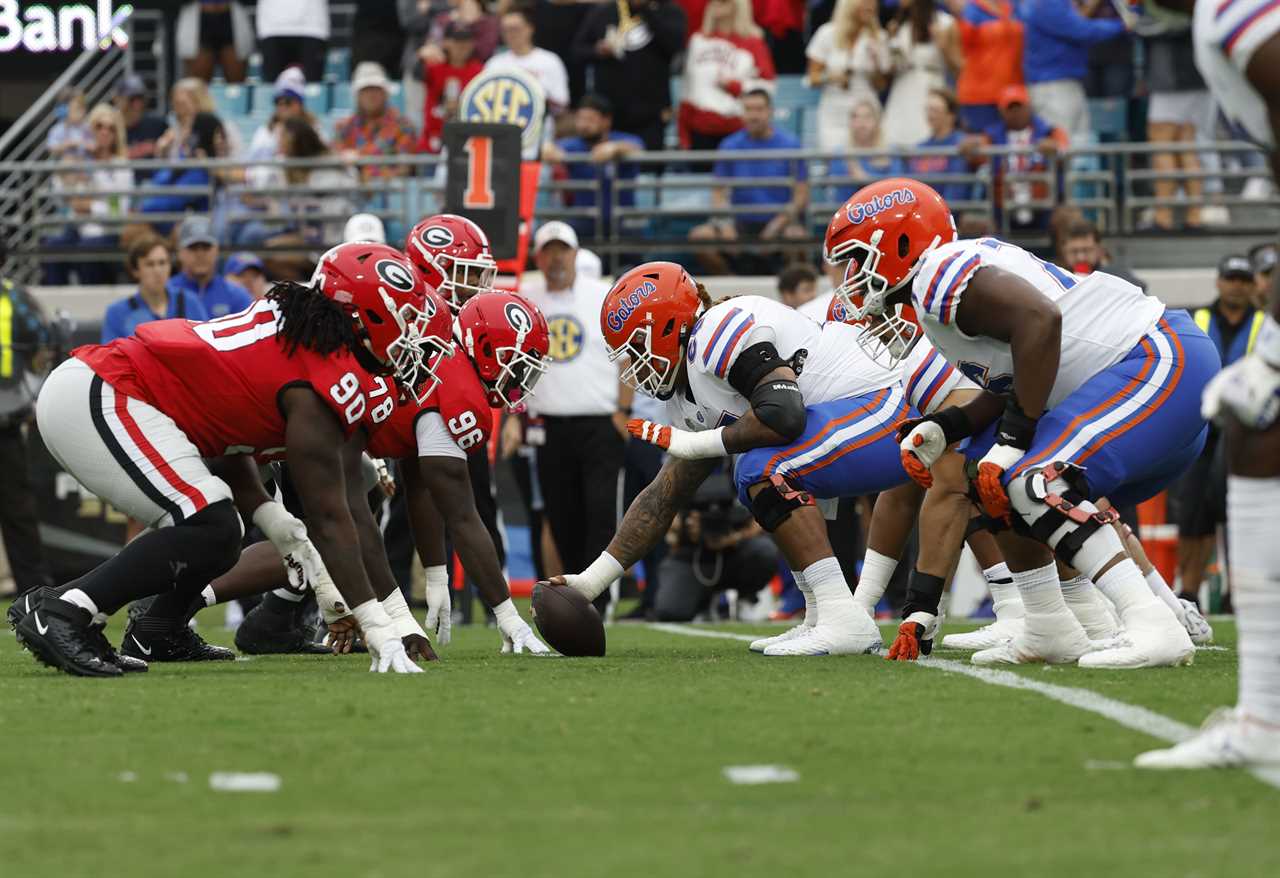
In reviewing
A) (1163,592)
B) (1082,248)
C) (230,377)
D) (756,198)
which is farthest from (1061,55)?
(230,377)

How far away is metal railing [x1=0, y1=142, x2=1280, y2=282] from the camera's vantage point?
13.6 meters

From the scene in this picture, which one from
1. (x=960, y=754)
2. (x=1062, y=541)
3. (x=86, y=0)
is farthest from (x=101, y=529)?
(x=960, y=754)

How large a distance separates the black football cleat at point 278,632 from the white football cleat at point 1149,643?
3197mm

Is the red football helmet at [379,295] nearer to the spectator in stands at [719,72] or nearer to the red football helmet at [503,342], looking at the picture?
the red football helmet at [503,342]

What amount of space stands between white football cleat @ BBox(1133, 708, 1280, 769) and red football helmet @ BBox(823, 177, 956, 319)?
2.75 metres

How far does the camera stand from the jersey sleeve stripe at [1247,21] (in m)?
3.90

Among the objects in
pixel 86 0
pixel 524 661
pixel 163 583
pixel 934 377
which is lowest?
pixel 524 661

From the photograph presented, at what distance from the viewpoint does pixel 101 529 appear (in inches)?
517

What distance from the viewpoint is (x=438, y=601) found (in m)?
7.39

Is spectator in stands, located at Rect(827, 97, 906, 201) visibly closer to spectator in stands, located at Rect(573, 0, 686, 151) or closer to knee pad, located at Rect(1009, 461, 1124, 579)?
spectator in stands, located at Rect(573, 0, 686, 151)

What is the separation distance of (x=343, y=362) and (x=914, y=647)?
2.18 meters

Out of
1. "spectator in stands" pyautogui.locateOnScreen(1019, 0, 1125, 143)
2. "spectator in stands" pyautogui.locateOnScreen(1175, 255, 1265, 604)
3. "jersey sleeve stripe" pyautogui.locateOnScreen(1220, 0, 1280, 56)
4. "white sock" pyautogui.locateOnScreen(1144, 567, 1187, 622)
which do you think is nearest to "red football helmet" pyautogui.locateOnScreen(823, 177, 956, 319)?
"white sock" pyautogui.locateOnScreen(1144, 567, 1187, 622)

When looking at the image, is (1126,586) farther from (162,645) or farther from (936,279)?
(162,645)

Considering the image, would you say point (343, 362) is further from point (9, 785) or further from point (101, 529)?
point (101, 529)
